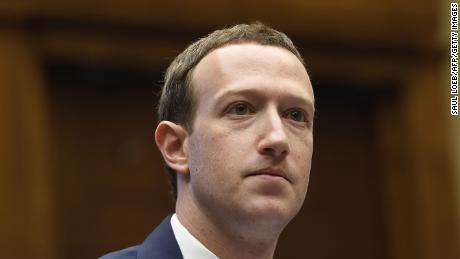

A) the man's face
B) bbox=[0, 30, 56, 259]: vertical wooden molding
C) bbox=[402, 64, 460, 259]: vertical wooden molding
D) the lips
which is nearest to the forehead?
the man's face

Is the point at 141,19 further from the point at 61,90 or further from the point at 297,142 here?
the point at 297,142

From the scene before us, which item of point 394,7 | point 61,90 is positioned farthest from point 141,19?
point 394,7

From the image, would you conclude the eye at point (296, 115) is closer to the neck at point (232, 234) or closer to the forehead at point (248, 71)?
the forehead at point (248, 71)

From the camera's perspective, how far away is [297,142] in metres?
1.53

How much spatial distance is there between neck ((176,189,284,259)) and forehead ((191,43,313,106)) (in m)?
0.22

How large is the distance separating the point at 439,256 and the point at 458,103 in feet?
2.11

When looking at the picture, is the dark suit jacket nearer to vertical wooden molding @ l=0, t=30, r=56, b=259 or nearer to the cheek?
the cheek

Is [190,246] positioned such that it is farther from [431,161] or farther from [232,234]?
[431,161]

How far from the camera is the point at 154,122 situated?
10.6 ft

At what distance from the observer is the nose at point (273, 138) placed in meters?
1.45

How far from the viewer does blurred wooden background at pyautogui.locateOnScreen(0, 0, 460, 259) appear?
2896 mm

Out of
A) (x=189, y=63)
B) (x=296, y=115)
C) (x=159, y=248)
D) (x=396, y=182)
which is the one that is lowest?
(x=159, y=248)

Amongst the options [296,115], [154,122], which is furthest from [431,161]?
[296,115]

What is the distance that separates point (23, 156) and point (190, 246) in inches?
57.8
